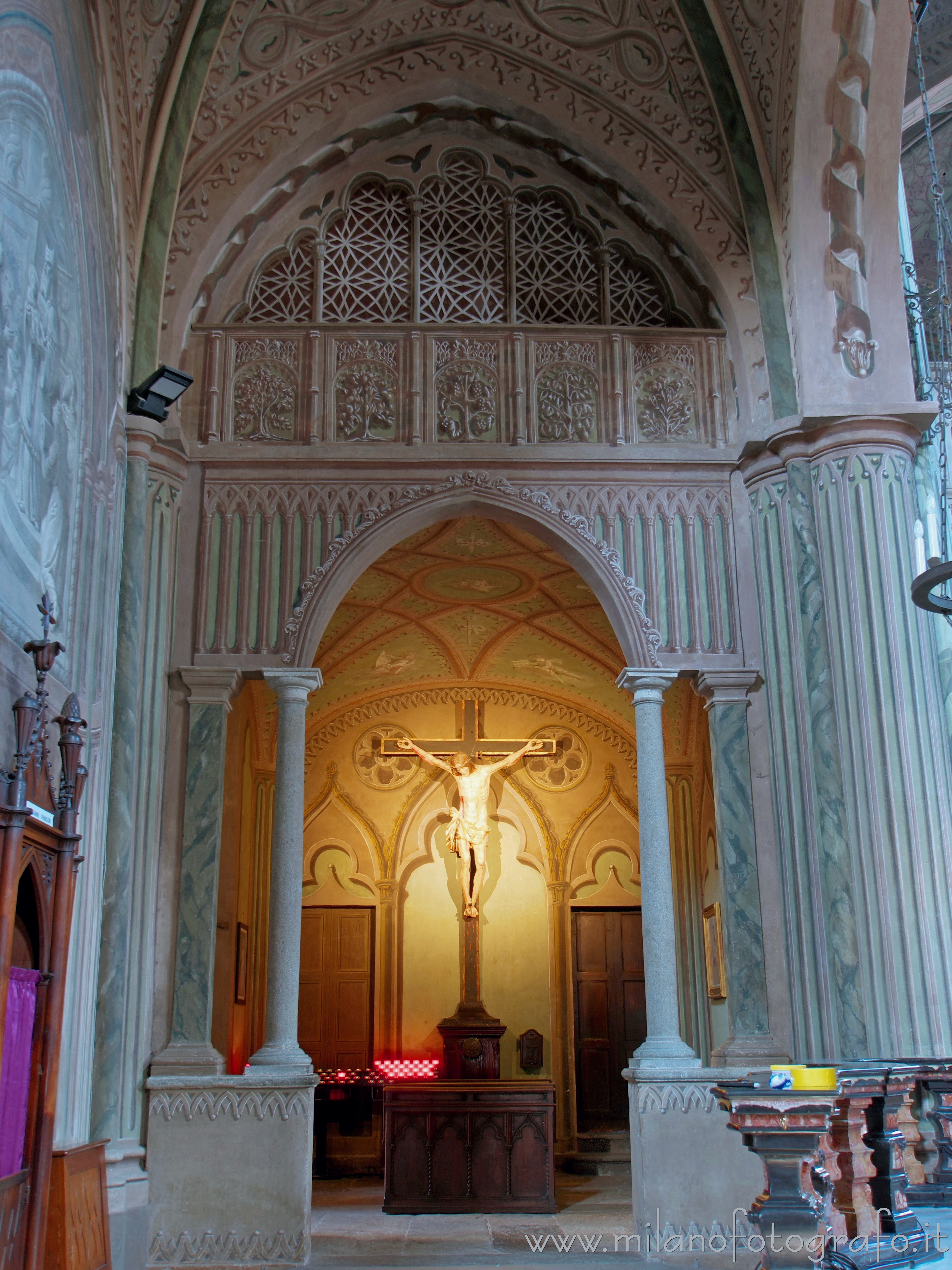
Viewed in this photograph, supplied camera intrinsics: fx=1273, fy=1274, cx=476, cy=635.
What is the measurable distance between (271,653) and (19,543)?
9.02 feet

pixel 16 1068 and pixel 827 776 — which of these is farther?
pixel 827 776

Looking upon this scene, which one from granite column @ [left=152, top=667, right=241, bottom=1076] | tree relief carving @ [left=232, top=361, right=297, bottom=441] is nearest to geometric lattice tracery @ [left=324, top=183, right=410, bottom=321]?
tree relief carving @ [left=232, top=361, right=297, bottom=441]

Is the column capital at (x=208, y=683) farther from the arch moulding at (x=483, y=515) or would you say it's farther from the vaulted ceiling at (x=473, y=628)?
the vaulted ceiling at (x=473, y=628)

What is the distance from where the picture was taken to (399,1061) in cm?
1284

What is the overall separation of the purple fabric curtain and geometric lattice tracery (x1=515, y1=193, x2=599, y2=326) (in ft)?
19.8

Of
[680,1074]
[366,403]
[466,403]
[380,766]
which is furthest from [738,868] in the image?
[380,766]

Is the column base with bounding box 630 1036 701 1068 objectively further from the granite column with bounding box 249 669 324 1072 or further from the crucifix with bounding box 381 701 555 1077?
the crucifix with bounding box 381 701 555 1077

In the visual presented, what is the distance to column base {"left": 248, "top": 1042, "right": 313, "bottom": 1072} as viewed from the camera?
770 centimetres

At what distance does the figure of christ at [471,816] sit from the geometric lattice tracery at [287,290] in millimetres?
4704

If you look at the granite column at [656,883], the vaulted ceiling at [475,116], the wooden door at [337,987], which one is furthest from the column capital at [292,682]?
the wooden door at [337,987]

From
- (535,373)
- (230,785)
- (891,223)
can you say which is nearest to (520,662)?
(230,785)

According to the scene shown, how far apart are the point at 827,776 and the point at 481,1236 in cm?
377

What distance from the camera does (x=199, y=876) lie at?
8078 millimetres

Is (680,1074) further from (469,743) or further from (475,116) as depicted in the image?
(475,116)
